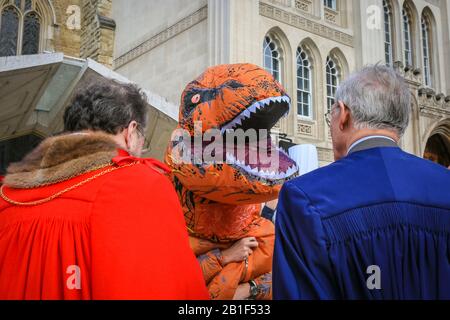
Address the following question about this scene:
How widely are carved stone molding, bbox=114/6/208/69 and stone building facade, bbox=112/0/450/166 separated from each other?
32mm

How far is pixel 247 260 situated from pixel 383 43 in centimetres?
1374

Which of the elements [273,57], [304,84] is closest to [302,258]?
[273,57]

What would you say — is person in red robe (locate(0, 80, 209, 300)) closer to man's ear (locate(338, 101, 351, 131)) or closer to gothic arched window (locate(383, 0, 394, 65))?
man's ear (locate(338, 101, 351, 131))

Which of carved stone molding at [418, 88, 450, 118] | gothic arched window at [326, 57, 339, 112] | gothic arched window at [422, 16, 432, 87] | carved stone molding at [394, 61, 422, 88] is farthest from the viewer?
gothic arched window at [422, 16, 432, 87]

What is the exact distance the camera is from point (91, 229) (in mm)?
1365

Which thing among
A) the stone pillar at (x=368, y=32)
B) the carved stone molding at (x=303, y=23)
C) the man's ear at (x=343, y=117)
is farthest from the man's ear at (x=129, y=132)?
the stone pillar at (x=368, y=32)

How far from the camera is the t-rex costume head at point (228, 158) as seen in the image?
1844 millimetres

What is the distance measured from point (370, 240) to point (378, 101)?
0.46m

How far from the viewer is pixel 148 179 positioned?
57.6 inches

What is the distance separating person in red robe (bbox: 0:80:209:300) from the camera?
1.33 meters

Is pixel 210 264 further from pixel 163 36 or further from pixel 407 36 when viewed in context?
pixel 407 36

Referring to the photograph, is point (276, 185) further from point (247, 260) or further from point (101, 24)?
point (101, 24)

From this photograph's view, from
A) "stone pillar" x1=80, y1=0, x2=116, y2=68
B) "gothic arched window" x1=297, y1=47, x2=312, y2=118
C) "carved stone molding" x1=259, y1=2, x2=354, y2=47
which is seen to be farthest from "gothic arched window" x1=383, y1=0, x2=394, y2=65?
"stone pillar" x1=80, y1=0, x2=116, y2=68
